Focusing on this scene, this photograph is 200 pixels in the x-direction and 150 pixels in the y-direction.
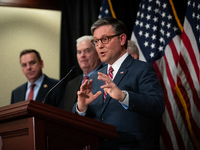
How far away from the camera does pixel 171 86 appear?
3.59 m

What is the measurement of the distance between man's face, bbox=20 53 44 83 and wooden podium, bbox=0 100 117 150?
7.57 ft

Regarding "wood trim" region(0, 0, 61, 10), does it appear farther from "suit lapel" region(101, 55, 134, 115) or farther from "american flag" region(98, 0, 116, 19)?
"suit lapel" region(101, 55, 134, 115)

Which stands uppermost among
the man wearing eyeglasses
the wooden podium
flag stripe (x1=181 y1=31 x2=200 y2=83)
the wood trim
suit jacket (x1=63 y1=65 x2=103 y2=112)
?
the wood trim

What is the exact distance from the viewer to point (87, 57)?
350 cm

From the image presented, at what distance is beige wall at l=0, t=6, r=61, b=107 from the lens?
14.6ft

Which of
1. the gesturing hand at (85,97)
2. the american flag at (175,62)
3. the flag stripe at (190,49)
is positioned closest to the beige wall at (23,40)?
the american flag at (175,62)

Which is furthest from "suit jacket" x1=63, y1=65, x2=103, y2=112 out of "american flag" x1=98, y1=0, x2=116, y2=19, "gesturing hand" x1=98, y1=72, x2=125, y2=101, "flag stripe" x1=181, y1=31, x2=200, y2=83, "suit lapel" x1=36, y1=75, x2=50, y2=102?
"gesturing hand" x1=98, y1=72, x2=125, y2=101

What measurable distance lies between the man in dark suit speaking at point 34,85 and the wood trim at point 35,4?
115 cm

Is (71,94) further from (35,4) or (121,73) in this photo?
(35,4)

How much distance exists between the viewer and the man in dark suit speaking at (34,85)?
3449mm

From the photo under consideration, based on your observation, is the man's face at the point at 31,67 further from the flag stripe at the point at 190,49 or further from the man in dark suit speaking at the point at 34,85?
the flag stripe at the point at 190,49

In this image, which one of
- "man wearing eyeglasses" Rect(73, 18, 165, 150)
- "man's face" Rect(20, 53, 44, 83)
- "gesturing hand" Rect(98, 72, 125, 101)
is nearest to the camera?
"gesturing hand" Rect(98, 72, 125, 101)

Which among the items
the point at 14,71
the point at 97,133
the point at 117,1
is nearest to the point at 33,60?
the point at 14,71

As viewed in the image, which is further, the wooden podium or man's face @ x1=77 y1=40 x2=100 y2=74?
man's face @ x1=77 y1=40 x2=100 y2=74
